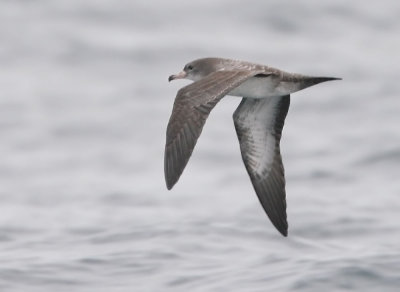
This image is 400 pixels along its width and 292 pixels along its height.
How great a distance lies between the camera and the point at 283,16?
22734mm

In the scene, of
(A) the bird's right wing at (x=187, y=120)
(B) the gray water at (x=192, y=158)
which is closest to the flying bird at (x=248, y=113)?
(A) the bird's right wing at (x=187, y=120)

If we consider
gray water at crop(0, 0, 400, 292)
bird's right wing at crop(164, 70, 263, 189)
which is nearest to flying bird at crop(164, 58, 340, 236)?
bird's right wing at crop(164, 70, 263, 189)

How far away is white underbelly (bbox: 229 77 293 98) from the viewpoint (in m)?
11.2

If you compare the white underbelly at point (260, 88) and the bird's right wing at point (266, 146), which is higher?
the white underbelly at point (260, 88)

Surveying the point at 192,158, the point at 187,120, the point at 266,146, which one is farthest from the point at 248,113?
the point at 192,158

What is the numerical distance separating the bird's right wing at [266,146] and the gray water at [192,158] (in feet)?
2.38

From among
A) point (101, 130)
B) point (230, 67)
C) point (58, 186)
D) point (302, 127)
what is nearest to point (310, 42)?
point (302, 127)

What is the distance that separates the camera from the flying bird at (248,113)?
388 inches

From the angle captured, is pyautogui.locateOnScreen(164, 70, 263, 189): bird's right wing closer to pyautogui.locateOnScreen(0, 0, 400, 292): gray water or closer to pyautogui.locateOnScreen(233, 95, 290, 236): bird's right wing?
pyautogui.locateOnScreen(233, 95, 290, 236): bird's right wing

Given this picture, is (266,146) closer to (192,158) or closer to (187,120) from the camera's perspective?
(187,120)

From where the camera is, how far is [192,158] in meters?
17.7

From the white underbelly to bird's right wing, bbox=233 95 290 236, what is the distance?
74cm

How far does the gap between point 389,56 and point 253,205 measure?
6.78 metres

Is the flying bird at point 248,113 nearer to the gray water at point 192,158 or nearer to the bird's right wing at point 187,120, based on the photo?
the bird's right wing at point 187,120
